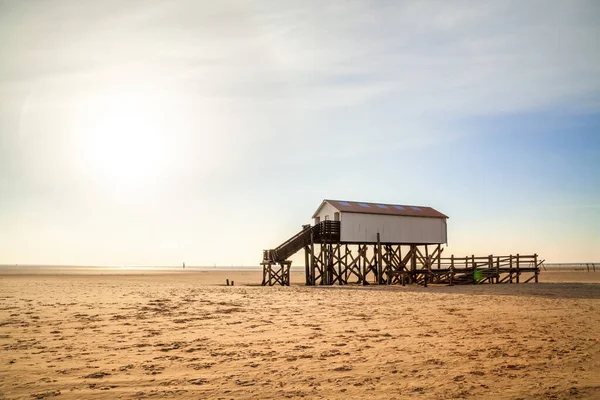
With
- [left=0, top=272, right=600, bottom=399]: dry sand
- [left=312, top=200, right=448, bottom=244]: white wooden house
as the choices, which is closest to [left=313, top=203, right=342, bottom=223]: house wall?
[left=312, top=200, right=448, bottom=244]: white wooden house

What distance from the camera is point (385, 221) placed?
40.2m

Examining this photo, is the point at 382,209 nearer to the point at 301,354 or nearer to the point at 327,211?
the point at 327,211

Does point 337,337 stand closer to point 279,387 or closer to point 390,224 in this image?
point 279,387

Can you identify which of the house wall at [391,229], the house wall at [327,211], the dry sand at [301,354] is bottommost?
the dry sand at [301,354]

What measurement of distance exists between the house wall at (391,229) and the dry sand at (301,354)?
22.6 m

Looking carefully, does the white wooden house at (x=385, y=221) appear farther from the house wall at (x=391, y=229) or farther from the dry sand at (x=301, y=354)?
the dry sand at (x=301, y=354)

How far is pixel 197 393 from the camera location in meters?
7.11

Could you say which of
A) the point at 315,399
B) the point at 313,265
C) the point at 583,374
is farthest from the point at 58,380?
the point at 313,265

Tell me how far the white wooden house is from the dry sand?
2263 cm

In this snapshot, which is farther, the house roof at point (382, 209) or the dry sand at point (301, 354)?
the house roof at point (382, 209)

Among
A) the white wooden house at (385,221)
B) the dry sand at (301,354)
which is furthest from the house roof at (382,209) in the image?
the dry sand at (301,354)

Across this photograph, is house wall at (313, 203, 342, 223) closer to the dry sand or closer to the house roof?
the house roof

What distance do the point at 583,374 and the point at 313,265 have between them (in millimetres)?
31610

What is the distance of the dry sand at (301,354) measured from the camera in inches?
289
